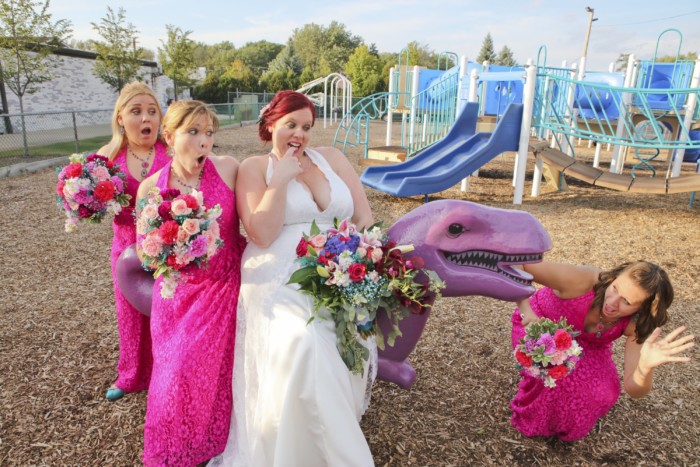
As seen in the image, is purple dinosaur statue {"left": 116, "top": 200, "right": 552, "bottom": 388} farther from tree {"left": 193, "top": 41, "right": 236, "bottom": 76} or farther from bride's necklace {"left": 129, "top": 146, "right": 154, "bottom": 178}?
tree {"left": 193, "top": 41, "right": 236, "bottom": 76}

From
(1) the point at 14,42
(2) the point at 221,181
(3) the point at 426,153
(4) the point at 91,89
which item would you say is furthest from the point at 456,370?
(4) the point at 91,89

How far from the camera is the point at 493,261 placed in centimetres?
212

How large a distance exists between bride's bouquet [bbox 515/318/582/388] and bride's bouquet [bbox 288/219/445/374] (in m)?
0.61

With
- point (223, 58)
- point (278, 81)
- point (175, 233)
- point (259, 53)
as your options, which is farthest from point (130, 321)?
point (259, 53)

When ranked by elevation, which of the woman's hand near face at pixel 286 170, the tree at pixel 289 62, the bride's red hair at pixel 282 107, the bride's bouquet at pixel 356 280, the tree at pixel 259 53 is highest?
the tree at pixel 259 53

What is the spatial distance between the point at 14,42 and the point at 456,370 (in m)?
13.7

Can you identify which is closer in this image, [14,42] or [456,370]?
[456,370]

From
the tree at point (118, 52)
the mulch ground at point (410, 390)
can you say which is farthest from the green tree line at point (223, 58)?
the mulch ground at point (410, 390)

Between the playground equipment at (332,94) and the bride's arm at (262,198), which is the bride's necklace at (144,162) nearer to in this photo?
the bride's arm at (262,198)

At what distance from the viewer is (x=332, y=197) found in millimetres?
2326

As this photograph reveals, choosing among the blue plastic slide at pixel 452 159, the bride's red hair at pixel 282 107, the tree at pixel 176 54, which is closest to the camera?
the bride's red hair at pixel 282 107

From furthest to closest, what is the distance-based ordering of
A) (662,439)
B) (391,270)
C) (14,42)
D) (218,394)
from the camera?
1. (14,42)
2. (662,439)
3. (218,394)
4. (391,270)

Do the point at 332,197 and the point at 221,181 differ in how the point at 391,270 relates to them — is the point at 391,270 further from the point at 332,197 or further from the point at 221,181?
the point at 221,181

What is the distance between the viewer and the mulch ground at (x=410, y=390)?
2543mm
